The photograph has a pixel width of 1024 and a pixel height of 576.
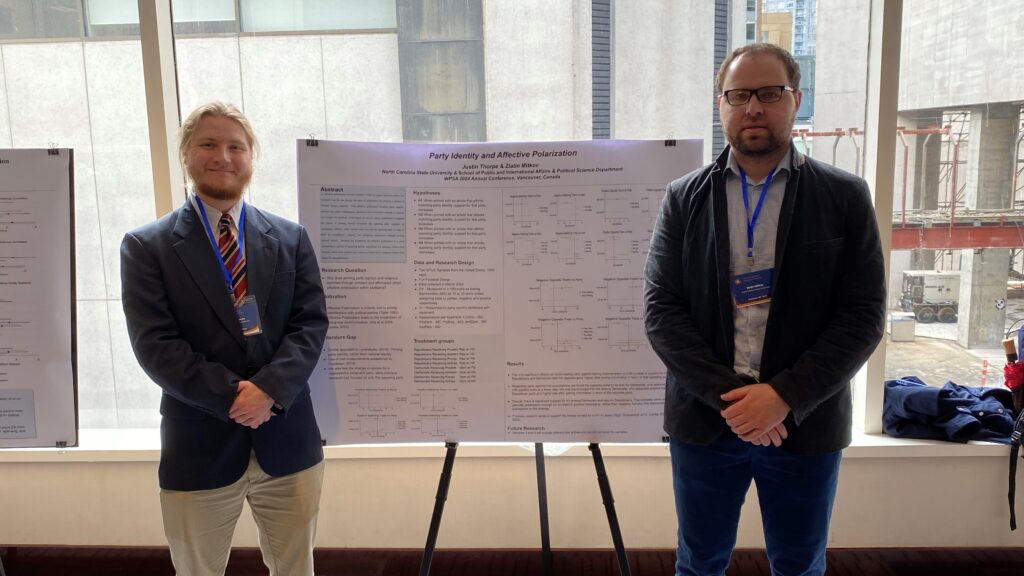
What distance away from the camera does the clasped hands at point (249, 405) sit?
152 cm

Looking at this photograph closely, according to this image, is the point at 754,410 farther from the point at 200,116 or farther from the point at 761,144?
the point at 200,116

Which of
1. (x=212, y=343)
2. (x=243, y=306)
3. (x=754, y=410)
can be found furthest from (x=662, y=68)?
(x=212, y=343)

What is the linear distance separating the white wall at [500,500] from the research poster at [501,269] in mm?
633

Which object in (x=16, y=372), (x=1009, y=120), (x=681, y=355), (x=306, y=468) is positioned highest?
(x=1009, y=120)

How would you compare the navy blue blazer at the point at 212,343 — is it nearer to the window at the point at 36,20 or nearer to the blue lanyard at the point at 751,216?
the blue lanyard at the point at 751,216

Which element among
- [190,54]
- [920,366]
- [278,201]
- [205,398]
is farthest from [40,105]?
[920,366]

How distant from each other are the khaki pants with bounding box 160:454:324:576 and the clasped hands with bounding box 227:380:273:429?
0.55ft

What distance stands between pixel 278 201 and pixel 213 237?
1.07 m

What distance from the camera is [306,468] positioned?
5.58ft

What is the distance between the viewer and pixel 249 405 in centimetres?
152

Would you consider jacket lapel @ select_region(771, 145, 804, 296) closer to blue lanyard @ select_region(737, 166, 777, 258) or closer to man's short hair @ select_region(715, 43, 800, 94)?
blue lanyard @ select_region(737, 166, 777, 258)

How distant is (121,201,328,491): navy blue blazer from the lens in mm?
1505

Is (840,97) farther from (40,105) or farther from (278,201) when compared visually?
(40,105)

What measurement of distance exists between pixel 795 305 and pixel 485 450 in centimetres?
142
